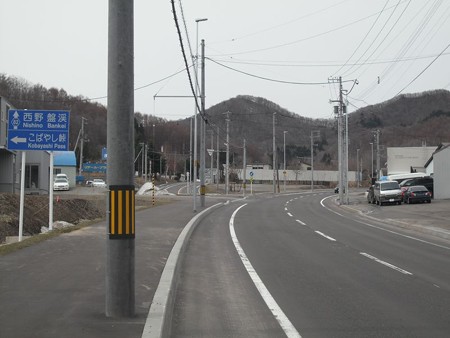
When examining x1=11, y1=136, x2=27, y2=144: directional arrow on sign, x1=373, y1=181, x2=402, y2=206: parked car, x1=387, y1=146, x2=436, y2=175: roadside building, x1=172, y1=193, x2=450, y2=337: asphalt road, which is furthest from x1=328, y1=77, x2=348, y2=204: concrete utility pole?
x1=387, y1=146, x2=436, y2=175: roadside building

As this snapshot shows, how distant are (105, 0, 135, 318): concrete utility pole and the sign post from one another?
10.2m

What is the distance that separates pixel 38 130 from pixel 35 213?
12743mm

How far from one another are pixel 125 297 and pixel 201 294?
8.09 ft

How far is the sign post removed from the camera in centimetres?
1478

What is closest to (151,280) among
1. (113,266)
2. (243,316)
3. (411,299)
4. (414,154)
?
(243,316)

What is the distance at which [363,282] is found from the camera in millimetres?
8914

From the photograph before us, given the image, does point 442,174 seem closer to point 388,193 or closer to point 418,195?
point 418,195

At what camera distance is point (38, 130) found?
15133 mm

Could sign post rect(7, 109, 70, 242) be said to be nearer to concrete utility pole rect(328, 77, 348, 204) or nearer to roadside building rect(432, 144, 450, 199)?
concrete utility pole rect(328, 77, 348, 204)

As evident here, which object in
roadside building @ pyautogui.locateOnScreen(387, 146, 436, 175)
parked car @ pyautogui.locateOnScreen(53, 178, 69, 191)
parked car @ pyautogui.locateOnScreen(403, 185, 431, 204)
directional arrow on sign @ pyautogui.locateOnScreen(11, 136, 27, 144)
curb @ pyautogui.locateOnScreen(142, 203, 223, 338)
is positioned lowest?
curb @ pyautogui.locateOnScreen(142, 203, 223, 338)

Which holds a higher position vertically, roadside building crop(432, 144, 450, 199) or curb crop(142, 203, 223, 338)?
roadside building crop(432, 144, 450, 199)

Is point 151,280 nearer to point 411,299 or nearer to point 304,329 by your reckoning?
point 304,329

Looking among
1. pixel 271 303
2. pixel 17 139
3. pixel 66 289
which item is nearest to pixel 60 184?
pixel 17 139

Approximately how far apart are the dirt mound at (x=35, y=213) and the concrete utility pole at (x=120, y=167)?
626 inches
